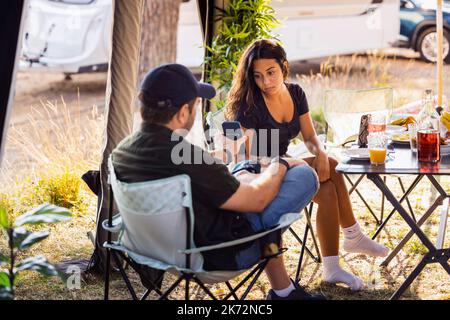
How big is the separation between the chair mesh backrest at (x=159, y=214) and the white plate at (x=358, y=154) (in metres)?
0.92

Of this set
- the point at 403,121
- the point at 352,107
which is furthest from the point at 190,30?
the point at 403,121

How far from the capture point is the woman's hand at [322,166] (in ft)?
12.4

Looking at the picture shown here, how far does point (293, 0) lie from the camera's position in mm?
9719

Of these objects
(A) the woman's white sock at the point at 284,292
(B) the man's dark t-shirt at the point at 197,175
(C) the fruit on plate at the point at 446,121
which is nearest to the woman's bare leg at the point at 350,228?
(C) the fruit on plate at the point at 446,121

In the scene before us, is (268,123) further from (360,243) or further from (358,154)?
(360,243)

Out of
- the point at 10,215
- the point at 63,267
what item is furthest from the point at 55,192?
the point at 63,267

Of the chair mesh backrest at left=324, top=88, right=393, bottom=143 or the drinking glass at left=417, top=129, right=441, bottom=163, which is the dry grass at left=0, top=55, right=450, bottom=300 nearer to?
the chair mesh backrest at left=324, top=88, right=393, bottom=143

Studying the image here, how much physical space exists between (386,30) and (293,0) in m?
1.29

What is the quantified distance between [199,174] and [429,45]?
27.4 feet

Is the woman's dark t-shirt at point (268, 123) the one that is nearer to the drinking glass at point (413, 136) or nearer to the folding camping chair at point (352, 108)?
the drinking glass at point (413, 136)

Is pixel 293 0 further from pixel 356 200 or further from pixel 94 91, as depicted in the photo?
pixel 356 200

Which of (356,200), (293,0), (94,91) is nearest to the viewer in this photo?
(356,200)

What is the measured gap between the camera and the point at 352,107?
4797 mm

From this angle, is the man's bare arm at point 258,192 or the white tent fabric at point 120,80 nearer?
the man's bare arm at point 258,192
